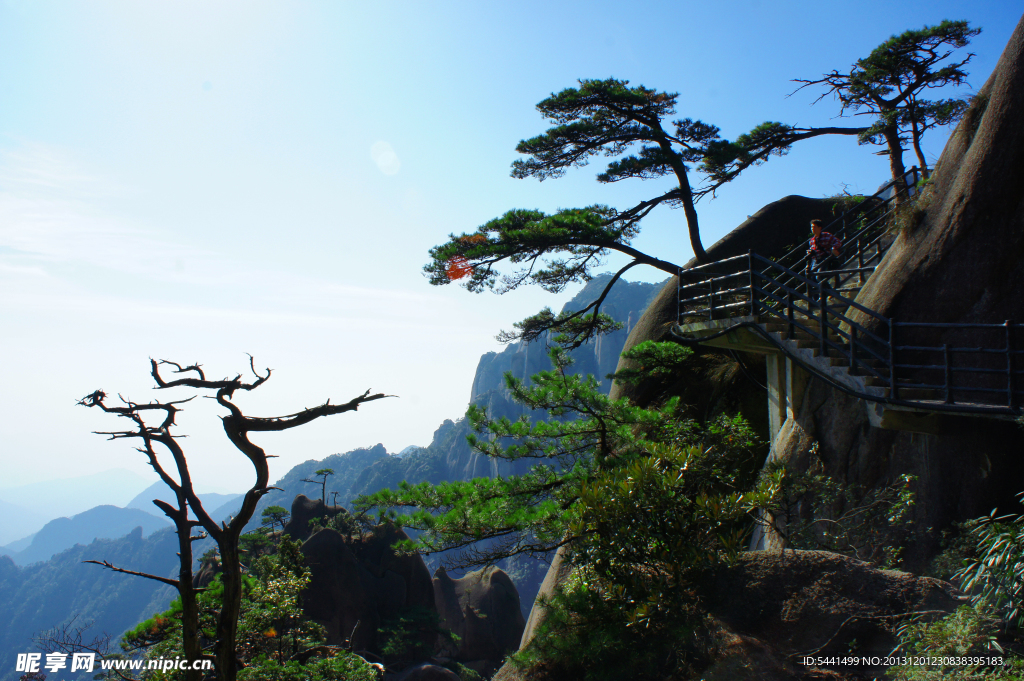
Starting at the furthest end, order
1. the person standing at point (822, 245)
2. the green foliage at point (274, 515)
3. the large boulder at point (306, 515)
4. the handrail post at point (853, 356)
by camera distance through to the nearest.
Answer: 1. the green foliage at point (274, 515)
2. the large boulder at point (306, 515)
3. the person standing at point (822, 245)
4. the handrail post at point (853, 356)

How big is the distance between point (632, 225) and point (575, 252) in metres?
2.31

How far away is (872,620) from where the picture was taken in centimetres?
489

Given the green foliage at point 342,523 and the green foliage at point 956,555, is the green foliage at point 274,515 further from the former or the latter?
the green foliage at point 956,555

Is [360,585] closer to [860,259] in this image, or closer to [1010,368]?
[860,259]

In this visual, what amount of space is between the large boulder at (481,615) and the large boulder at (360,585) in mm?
3150

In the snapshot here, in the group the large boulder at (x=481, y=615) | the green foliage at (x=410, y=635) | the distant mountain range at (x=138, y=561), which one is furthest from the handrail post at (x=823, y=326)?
the distant mountain range at (x=138, y=561)

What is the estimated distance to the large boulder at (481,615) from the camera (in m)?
33.7

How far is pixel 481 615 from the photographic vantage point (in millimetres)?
35250

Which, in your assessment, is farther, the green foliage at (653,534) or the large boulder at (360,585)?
the large boulder at (360,585)

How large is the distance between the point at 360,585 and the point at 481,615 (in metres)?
12.0

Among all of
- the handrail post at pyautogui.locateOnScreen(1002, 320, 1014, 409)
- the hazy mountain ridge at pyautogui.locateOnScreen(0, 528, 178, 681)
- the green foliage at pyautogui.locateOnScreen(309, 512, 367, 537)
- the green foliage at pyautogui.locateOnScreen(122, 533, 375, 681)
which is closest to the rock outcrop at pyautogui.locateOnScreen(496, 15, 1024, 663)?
the handrail post at pyautogui.locateOnScreen(1002, 320, 1014, 409)

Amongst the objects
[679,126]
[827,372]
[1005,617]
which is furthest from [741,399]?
[1005,617]

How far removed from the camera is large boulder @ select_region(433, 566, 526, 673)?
33.7 meters

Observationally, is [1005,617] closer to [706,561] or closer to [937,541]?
[706,561]
